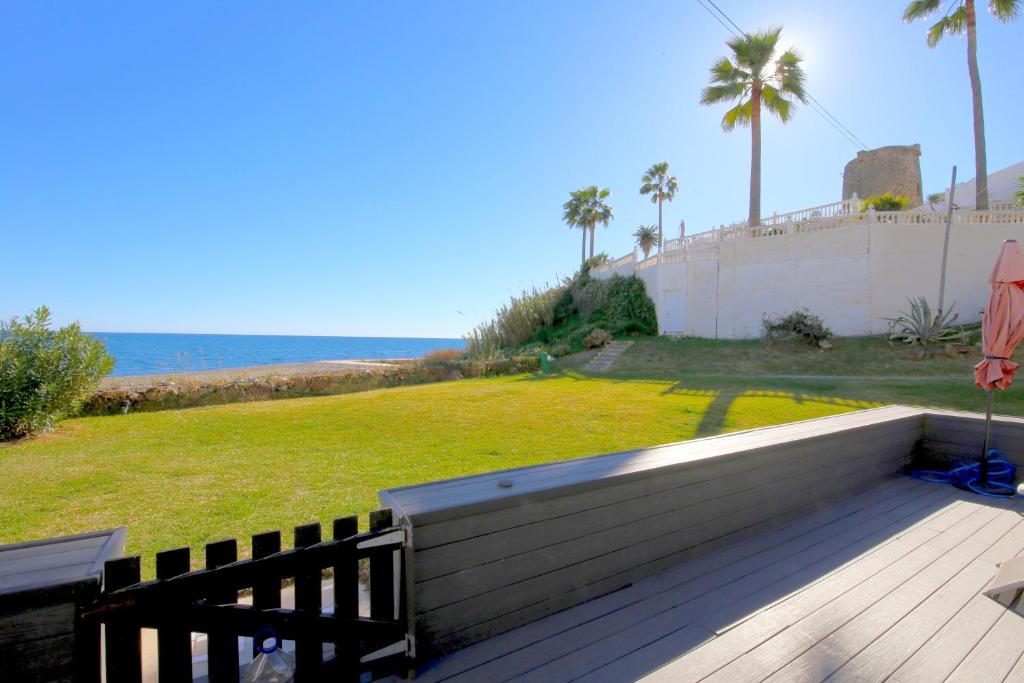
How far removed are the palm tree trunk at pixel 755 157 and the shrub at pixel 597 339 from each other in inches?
255

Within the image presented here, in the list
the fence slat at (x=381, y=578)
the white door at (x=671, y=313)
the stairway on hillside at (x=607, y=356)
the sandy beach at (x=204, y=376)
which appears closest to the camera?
the fence slat at (x=381, y=578)

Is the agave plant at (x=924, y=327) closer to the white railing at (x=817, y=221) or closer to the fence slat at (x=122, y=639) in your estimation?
the white railing at (x=817, y=221)

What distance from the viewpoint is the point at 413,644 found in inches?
67.0

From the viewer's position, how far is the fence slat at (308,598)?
153cm

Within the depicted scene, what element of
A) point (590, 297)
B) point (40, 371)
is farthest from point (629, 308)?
point (40, 371)

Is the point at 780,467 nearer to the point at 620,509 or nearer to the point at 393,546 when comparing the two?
the point at 620,509

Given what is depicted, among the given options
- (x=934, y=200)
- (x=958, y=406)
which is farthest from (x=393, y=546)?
(x=934, y=200)

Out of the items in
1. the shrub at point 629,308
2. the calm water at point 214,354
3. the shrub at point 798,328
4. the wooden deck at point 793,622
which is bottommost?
the calm water at point 214,354

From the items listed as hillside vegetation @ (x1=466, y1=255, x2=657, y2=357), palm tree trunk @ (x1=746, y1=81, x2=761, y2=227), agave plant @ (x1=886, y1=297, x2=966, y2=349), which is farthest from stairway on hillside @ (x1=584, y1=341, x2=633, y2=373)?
agave plant @ (x1=886, y1=297, x2=966, y2=349)

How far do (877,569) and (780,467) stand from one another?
672 millimetres

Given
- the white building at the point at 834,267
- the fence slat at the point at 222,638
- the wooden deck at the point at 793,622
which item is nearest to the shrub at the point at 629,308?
the white building at the point at 834,267

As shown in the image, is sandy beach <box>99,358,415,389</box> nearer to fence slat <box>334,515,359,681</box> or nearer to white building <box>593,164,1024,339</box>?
fence slat <box>334,515,359,681</box>

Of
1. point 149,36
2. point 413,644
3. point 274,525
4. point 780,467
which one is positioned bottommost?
point 274,525

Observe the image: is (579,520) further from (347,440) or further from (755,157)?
(755,157)
